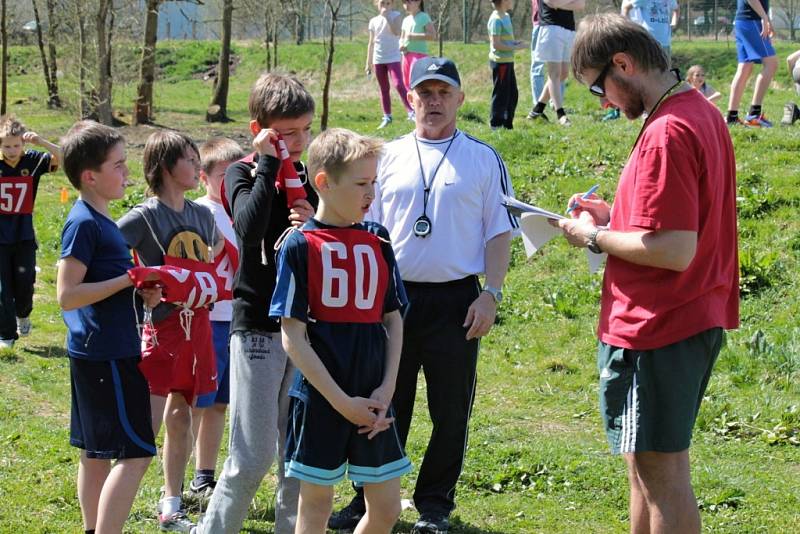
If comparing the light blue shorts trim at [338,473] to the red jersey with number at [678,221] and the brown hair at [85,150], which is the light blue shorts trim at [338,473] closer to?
the red jersey with number at [678,221]

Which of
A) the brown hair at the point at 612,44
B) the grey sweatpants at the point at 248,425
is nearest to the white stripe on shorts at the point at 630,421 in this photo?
the brown hair at the point at 612,44

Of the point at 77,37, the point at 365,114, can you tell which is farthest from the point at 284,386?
the point at 365,114

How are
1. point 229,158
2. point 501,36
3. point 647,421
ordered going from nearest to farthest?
point 647,421 < point 229,158 < point 501,36

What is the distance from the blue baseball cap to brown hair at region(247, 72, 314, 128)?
2.62ft

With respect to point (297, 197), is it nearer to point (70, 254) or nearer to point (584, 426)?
point (70, 254)

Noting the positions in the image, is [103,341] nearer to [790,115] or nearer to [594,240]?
[594,240]

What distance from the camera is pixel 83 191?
425cm

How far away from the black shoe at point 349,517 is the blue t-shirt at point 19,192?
15.9 feet

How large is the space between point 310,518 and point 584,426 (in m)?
3.32

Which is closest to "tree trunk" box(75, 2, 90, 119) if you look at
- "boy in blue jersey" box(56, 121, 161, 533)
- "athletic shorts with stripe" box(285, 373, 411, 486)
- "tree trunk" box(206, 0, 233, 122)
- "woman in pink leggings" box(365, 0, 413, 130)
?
"tree trunk" box(206, 0, 233, 122)

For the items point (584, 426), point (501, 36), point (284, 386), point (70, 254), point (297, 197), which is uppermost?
point (501, 36)

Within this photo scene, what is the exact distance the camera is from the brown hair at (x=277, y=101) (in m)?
4.02

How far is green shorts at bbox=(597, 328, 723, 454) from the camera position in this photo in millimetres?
3598

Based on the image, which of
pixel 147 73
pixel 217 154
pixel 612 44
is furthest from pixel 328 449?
pixel 147 73
